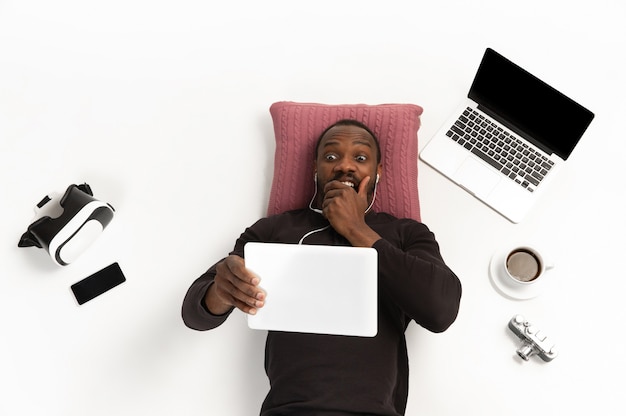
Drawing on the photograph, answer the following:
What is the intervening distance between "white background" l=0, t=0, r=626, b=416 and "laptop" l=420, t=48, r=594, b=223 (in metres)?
0.04

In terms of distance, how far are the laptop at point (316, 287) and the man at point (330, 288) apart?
0.02 metres

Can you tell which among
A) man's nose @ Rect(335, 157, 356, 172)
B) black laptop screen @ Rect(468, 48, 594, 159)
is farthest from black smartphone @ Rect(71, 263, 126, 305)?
black laptop screen @ Rect(468, 48, 594, 159)

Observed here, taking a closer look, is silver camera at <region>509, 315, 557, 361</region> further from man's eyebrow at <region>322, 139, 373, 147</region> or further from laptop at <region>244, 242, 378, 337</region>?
man's eyebrow at <region>322, 139, 373, 147</region>

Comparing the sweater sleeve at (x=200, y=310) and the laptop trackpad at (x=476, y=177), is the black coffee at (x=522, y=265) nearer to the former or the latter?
the laptop trackpad at (x=476, y=177)

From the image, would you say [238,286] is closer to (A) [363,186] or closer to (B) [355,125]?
(A) [363,186]

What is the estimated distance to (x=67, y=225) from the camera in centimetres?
134

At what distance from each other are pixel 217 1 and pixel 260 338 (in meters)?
1.15

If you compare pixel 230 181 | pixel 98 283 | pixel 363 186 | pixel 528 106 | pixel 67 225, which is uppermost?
pixel 528 106

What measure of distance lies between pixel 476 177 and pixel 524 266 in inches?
11.1

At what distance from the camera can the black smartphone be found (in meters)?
1.40

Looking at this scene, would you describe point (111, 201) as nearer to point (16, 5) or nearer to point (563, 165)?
point (16, 5)

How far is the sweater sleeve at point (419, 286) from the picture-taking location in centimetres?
110

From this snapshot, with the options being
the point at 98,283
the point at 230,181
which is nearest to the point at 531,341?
the point at 230,181

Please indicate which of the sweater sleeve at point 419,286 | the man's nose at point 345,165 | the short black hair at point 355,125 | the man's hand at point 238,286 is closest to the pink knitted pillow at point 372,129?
the short black hair at point 355,125
